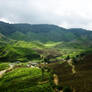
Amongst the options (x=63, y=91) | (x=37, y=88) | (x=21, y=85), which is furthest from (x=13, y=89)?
(x=63, y=91)

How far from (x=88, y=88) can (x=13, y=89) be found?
53725mm

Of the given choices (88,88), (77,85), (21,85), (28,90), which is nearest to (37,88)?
(28,90)

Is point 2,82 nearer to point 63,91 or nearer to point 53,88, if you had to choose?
point 53,88

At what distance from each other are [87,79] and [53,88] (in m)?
28.4

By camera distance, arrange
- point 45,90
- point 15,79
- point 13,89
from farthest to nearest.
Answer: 1. point 15,79
2. point 13,89
3. point 45,90

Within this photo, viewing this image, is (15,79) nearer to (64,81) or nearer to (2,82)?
(2,82)

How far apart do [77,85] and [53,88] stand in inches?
674

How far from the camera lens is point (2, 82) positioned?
407 ft

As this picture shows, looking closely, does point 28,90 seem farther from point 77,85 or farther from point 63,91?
point 77,85

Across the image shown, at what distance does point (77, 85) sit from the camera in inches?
3905

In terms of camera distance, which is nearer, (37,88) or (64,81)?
(37,88)

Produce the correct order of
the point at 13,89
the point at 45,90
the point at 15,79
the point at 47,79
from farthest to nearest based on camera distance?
the point at 15,79, the point at 47,79, the point at 13,89, the point at 45,90

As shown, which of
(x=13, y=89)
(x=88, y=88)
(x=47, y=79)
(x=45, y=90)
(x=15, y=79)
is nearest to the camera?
(x=88, y=88)

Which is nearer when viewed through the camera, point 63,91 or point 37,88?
point 63,91
